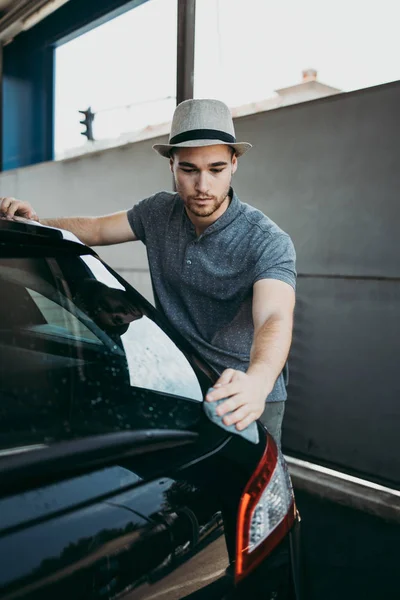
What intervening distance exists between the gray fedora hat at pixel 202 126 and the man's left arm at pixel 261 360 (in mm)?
591

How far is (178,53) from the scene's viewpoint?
4668 millimetres

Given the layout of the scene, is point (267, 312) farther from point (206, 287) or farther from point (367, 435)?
point (367, 435)

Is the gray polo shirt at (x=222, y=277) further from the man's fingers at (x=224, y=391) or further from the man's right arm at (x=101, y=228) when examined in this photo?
the man's fingers at (x=224, y=391)

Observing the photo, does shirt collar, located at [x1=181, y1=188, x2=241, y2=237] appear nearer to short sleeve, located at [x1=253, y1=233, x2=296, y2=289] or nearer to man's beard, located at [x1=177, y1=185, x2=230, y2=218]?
man's beard, located at [x1=177, y1=185, x2=230, y2=218]

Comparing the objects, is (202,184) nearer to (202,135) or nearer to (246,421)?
(202,135)

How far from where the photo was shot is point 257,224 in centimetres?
237

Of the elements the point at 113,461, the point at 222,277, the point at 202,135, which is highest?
the point at 202,135

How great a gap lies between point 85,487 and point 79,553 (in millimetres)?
143

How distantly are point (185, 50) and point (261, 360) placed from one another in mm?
3486

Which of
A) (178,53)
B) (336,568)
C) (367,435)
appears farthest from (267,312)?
(178,53)

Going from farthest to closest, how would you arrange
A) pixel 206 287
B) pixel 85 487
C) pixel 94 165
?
pixel 94 165 → pixel 206 287 → pixel 85 487

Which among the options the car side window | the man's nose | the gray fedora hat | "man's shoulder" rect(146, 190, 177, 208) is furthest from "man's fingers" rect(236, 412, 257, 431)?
"man's shoulder" rect(146, 190, 177, 208)

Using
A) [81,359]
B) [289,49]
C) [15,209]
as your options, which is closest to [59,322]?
[81,359]

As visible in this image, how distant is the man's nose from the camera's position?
2328 mm
